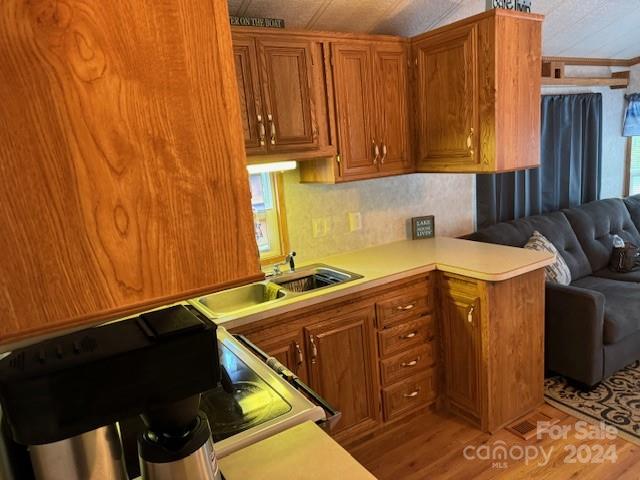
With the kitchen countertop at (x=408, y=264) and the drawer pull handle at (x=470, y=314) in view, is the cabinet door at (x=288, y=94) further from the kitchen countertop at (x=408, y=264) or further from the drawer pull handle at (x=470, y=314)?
the drawer pull handle at (x=470, y=314)

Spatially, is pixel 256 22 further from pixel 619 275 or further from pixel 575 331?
pixel 619 275

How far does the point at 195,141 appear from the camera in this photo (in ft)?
1.99

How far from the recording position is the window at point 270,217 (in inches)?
105

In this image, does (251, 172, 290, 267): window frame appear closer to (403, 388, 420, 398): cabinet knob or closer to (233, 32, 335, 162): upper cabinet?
(233, 32, 335, 162): upper cabinet

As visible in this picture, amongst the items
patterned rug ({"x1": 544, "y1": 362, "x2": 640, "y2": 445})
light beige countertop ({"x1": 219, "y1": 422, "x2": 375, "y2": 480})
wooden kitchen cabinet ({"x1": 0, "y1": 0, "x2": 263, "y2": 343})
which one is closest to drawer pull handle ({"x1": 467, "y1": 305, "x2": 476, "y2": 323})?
patterned rug ({"x1": 544, "y1": 362, "x2": 640, "y2": 445})

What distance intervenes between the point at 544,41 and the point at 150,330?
381 cm

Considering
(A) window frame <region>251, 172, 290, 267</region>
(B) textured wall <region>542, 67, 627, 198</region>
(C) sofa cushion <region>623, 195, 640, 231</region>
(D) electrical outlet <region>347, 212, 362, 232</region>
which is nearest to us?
(A) window frame <region>251, 172, 290, 267</region>

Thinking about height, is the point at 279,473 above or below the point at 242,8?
below

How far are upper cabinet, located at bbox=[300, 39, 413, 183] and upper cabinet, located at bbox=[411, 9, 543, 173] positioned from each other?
15 centimetres

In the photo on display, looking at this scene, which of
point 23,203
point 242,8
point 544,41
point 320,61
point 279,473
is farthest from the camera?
point 544,41

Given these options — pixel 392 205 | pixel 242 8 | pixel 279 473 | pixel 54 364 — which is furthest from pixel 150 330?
pixel 392 205

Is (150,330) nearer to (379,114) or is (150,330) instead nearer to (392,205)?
(379,114)

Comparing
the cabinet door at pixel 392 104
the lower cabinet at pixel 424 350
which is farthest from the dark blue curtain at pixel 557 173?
the lower cabinet at pixel 424 350

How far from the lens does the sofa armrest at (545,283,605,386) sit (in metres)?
2.65
